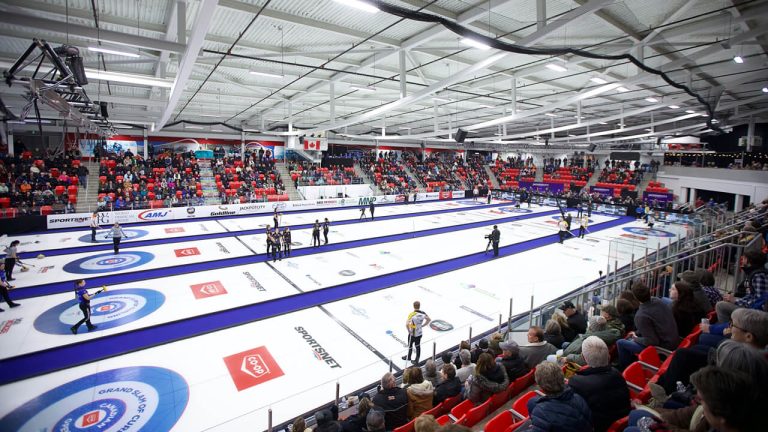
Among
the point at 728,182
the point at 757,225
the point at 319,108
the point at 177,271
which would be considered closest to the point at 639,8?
the point at 757,225

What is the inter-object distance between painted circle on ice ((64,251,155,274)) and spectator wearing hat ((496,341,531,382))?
12.7 meters

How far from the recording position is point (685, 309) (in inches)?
179

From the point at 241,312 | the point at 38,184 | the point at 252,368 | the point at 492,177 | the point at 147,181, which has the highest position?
the point at 492,177

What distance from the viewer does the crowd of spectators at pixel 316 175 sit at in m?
29.9

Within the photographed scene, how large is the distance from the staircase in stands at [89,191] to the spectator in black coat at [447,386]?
22075 mm

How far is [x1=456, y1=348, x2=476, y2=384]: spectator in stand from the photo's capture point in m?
4.79

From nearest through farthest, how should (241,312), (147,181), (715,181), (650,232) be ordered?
(241,312)
(650,232)
(147,181)
(715,181)

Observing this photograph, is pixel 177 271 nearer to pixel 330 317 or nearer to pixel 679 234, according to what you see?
pixel 330 317

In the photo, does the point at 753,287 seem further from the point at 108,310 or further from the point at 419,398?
the point at 108,310

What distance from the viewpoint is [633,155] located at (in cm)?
3594

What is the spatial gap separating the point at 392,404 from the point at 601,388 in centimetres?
221

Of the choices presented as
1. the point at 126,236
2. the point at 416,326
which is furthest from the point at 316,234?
the point at 416,326

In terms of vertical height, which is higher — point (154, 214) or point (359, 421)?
point (154, 214)

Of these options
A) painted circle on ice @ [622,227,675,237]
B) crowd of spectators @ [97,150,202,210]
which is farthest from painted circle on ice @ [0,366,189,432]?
crowd of spectators @ [97,150,202,210]
